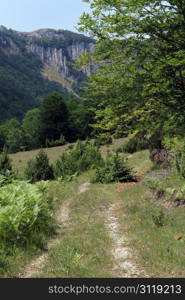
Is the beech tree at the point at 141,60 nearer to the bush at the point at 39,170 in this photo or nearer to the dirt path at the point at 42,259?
the dirt path at the point at 42,259

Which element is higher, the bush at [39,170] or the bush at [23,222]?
the bush at [23,222]

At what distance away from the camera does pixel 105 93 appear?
502 inches

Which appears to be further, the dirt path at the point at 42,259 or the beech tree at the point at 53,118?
the beech tree at the point at 53,118

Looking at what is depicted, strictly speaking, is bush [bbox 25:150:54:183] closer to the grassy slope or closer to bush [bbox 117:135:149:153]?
the grassy slope

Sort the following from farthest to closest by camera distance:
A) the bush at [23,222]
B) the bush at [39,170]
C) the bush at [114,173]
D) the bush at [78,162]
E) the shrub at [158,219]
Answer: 1. the bush at [78,162]
2. the bush at [39,170]
3. the bush at [114,173]
4. the shrub at [158,219]
5. the bush at [23,222]

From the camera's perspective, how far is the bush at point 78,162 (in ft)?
85.4

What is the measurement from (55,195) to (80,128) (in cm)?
5634

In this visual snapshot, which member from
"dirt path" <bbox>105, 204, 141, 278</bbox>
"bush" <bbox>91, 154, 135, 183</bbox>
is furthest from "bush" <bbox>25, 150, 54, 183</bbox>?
"dirt path" <bbox>105, 204, 141, 278</bbox>

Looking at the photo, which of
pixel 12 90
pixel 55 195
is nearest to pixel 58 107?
pixel 55 195

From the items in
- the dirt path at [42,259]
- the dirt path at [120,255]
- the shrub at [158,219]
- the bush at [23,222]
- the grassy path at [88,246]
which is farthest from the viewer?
the shrub at [158,219]

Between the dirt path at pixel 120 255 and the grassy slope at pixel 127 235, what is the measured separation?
164mm

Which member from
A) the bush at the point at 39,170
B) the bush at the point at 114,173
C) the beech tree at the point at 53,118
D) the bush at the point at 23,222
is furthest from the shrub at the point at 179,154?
the beech tree at the point at 53,118

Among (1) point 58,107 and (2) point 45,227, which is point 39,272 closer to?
(2) point 45,227

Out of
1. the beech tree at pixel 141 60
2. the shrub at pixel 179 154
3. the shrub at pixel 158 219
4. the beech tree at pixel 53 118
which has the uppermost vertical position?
the beech tree at pixel 141 60
